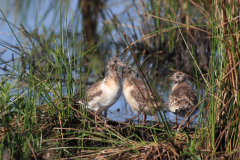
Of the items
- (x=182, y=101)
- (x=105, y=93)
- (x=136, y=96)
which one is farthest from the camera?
(x=136, y=96)

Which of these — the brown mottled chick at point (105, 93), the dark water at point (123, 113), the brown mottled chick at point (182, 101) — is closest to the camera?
the brown mottled chick at point (105, 93)

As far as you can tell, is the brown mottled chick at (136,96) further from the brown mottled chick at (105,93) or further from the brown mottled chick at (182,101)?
the brown mottled chick at (105,93)

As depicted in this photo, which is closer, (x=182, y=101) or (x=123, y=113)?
(x=182, y=101)

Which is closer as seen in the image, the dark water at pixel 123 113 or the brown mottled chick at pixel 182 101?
the brown mottled chick at pixel 182 101

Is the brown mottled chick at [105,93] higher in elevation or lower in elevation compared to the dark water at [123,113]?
higher

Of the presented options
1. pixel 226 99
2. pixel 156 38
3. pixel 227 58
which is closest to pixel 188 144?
pixel 226 99

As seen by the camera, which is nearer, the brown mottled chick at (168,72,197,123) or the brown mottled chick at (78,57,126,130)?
the brown mottled chick at (78,57,126,130)

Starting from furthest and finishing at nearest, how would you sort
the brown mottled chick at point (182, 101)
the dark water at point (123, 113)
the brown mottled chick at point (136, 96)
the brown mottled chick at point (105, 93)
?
1. the dark water at point (123, 113)
2. the brown mottled chick at point (136, 96)
3. the brown mottled chick at point (182, 101)
4. the brown mottled chick at point (105, 93)

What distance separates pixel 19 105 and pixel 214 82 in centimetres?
242

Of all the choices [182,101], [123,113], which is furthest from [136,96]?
[182,101]

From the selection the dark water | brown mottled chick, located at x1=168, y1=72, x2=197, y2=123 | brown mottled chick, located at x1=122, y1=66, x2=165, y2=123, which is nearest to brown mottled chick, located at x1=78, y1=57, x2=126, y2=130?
brown mottled chick, located at x1=122, y1=66, x2=165, y2=123

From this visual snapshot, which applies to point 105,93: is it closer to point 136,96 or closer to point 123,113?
point 136,96

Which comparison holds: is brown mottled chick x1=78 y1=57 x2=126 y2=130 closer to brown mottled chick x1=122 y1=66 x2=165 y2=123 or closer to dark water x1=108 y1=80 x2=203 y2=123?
brown mottled chick x1=122 y1=66 x2=165 y2=123

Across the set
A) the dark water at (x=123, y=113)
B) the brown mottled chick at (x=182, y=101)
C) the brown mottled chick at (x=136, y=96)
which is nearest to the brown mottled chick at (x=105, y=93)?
the brown mottled chick at (x=136, y=96)
